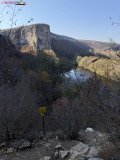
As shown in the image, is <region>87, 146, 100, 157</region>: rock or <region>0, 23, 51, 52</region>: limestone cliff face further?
<region>0, 23, 51, 52</region>: limestone cliff face

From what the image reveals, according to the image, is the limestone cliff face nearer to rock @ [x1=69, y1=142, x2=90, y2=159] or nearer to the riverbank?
the riverbank

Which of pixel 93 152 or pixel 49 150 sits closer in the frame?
pixel 93 152

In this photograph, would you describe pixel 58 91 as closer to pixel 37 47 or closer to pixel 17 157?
pixel 17 157

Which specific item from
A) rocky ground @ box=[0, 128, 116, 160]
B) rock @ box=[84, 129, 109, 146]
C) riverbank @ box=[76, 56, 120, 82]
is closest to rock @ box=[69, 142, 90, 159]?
rocky ground @ box=[0, 128, 116, 160]

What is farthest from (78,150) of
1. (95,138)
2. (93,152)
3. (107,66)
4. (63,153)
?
(107,66)

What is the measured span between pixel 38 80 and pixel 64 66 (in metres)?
8.15

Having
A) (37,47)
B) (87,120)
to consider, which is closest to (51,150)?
(87,120)

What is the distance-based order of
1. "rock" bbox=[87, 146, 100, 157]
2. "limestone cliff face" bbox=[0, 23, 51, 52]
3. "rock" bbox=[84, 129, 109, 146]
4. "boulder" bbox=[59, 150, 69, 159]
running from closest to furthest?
"boulder" bbox=[59, 150, 69, 159] → "rock" bbox=[87, 146, 100, 157] → "rock" bbox=[84, 129, 109, 146] → "limestone cliff face" bbox=[0, 23, 51, 52]

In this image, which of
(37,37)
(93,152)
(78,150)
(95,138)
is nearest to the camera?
(93,152)

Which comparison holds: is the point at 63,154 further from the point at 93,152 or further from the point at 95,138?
the point at 95,138

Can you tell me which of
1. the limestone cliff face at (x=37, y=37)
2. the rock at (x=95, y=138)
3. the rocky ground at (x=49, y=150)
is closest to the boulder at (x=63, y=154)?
the rocky ground at (x=49, y=150)

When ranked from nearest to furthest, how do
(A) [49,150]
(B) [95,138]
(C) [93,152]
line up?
(C) [93,152]
(A) [49,150]
(B) [95,138]

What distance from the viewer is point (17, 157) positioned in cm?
410

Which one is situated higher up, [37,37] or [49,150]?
[37,37]
